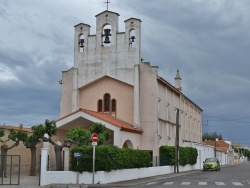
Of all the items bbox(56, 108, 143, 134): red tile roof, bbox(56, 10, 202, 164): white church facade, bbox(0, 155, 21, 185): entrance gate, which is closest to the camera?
bbox(0, 155, 21, 185): entrance gate

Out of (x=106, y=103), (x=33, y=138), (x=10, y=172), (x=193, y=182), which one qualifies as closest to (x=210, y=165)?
(x=106, y=103)

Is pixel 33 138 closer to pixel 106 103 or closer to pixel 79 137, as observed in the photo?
pixel 79 137

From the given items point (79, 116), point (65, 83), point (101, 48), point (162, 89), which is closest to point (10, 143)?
point (79, 116)

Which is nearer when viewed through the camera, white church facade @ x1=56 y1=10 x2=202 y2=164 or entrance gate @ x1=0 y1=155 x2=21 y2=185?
entrance gate @ x1=0 y1=155 x2=21 y2=185

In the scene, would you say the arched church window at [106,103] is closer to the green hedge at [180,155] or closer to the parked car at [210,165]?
the green hedge at [180,155]

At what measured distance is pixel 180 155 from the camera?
167ft

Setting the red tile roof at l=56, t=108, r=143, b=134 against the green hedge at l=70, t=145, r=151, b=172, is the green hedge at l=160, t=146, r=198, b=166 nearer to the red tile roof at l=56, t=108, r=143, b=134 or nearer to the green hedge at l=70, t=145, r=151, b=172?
the red tile roof at l=56, t=108, r=143, b=134

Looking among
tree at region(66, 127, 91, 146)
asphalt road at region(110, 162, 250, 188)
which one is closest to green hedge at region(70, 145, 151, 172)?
asphalt road at region(110, 162, 250, 188)

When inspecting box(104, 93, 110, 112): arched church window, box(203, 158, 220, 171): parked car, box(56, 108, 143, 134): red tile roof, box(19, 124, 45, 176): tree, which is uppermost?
box(104, 93, 110, 112): arched church window

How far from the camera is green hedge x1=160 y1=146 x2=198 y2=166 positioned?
46125 millimetres

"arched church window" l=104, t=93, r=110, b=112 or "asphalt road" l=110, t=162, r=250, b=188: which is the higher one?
"arched church window" l=104, t=93, r=110, b=112

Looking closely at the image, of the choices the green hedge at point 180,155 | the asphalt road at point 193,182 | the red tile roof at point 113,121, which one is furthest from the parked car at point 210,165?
the asphalt road at point 193,182

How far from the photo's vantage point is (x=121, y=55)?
44.3m

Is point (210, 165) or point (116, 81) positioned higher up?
point (116, 81)
